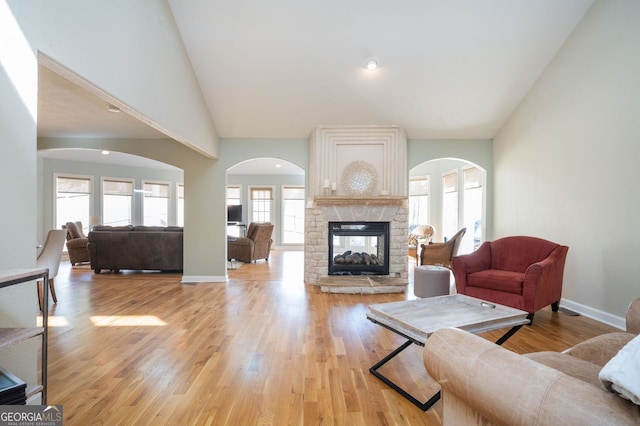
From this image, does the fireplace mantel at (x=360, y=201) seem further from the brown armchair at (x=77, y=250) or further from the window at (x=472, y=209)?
the brown armchair at (x=77, y=250)

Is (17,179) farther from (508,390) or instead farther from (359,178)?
(359,178)

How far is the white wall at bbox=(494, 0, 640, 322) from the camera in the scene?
10.5 ft

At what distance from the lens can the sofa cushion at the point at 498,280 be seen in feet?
11.4

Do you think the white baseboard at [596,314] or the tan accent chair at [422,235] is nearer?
the white baseboard at [596,314]

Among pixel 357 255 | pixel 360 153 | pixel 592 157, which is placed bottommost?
pixel 357 255

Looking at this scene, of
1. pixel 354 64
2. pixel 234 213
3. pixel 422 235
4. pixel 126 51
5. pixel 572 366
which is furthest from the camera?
pixel 234 213

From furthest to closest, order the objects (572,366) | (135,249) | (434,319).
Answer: (135,249)
(434,319)
(572,366)

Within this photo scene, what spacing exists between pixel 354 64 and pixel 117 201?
838 cm

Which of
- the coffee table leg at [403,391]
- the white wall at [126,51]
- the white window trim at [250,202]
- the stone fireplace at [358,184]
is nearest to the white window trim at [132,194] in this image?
the white window trim at [250,202]

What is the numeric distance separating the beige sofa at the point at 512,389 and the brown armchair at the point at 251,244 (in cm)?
646

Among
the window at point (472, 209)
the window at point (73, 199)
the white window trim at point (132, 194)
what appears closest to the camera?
the window at point (472, 209)

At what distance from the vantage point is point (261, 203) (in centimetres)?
1050

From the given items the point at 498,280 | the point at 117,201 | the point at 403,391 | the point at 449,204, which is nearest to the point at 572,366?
the point at 403,391

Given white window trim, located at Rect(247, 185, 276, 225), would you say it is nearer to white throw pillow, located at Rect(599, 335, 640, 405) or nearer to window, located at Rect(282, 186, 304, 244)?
window, located at Rect(282, 186, 304, 244)
